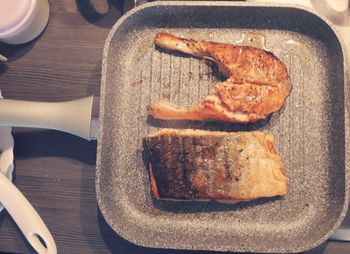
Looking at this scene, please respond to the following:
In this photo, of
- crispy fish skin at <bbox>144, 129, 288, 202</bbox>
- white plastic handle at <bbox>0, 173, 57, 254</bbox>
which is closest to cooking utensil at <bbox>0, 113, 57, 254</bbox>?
white plastic handle at <bbox>0, 173, 57, 254</bbox>

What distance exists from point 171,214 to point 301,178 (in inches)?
16.4

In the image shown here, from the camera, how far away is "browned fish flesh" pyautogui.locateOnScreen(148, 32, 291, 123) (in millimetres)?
1297

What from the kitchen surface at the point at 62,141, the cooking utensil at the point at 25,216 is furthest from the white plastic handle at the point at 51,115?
the cooking utensil at the point at 25,216

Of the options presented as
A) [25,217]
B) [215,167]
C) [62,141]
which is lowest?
[25,217]

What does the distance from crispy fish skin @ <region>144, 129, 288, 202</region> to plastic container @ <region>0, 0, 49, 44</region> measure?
1.73 feet

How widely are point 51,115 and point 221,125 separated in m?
0.53

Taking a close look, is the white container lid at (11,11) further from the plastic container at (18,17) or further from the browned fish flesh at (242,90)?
the browned fish flesh at (242,90)

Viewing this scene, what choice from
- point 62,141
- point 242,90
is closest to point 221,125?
point 242,90

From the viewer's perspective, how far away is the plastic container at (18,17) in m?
1.33

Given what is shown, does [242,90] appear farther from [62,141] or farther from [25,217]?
[25,217]

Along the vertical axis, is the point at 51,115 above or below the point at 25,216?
above

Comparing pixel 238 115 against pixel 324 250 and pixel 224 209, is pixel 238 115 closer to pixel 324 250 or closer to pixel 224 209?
pixel 224 209

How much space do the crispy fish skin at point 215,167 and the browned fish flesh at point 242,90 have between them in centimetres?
7

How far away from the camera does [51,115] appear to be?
1332 millimetres
